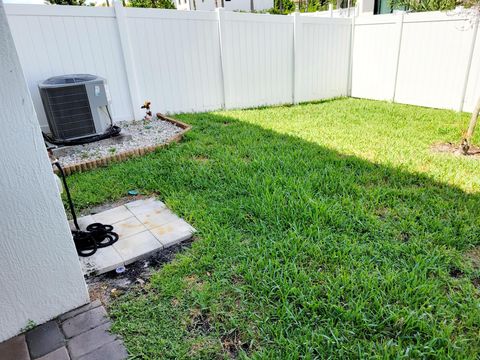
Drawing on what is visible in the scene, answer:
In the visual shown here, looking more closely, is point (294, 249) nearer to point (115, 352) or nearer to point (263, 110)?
point (115, 352)

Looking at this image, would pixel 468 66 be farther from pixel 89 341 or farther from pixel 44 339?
pixel 44 339

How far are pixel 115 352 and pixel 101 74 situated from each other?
463cm

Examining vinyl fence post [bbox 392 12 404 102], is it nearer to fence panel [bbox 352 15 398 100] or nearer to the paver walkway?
fence panel [bbox 352 15 398 100]

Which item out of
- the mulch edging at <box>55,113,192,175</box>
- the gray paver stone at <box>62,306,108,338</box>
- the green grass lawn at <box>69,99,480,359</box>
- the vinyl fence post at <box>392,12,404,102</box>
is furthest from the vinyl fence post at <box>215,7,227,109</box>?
the gray paver stone at <box>62,306,108,338</box>

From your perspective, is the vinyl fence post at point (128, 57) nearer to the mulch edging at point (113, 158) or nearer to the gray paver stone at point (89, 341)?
the mulch edging at point (113, 158)

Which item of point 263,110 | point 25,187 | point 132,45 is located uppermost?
point 132,45

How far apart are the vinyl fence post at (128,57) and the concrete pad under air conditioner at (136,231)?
3.01 m

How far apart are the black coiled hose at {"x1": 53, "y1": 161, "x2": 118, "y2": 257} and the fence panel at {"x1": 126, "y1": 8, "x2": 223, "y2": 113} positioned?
143 inches

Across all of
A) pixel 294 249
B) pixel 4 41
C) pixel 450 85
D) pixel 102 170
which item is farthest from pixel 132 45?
pixel 450 85

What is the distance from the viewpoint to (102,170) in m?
3.72

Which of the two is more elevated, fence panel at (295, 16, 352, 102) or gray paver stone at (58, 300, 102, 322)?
fence panel at (295, 16, 352, 102)

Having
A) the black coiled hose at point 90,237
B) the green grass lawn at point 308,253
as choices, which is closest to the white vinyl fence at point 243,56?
the green grass lawn at point 308,253

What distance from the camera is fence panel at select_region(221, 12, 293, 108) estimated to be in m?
6.20

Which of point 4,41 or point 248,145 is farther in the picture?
point 248,145
